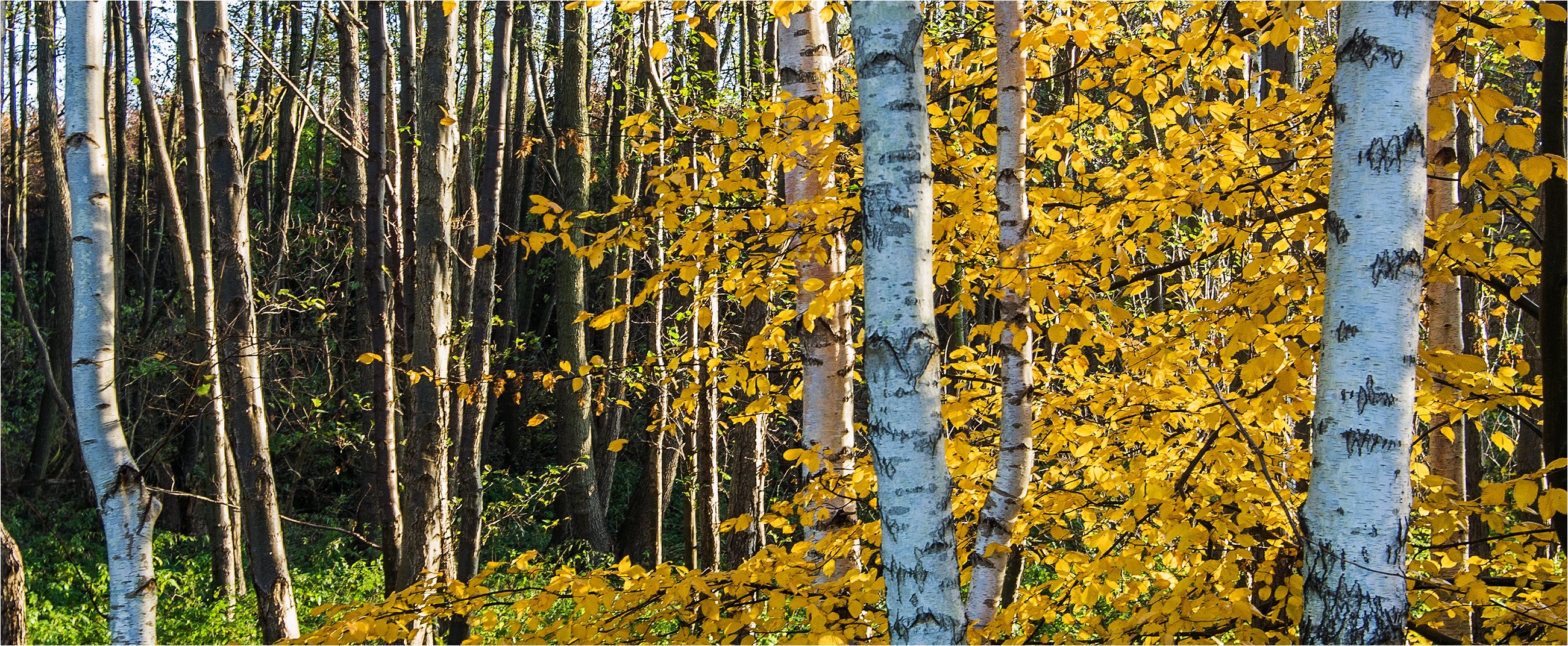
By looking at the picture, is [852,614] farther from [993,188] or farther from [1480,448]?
[1480,448]

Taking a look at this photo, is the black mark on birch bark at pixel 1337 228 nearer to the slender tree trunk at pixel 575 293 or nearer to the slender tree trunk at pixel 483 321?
the slender tree trunk at pixel 483 321

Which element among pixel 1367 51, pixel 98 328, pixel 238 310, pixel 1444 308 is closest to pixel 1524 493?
pixel 1367 51

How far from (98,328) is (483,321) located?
3.30 metres

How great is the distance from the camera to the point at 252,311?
5781 millimetres

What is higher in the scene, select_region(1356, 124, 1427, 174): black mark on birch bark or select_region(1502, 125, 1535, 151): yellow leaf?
select_region(1502, 125, 1535, 151): yellow leaf

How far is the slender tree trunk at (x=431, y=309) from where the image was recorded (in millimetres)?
5273

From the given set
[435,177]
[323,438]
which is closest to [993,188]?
[435,177]

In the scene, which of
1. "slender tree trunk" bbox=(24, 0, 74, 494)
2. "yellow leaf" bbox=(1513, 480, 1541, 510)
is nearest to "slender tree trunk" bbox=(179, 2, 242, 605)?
"slender tree trunk" bbox=(24, 0, 74, 494)

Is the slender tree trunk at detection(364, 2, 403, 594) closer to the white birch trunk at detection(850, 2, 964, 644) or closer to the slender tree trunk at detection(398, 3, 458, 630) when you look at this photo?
the slender tree trunk at detection(398, 3, 458, 630)

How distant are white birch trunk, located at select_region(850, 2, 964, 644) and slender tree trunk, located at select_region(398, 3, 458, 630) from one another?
3724mm

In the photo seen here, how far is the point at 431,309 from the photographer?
17.4ft

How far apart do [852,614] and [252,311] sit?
474 centimetres

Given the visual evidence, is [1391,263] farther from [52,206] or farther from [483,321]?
[52,206]

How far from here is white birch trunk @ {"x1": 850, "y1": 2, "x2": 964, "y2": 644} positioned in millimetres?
2096
